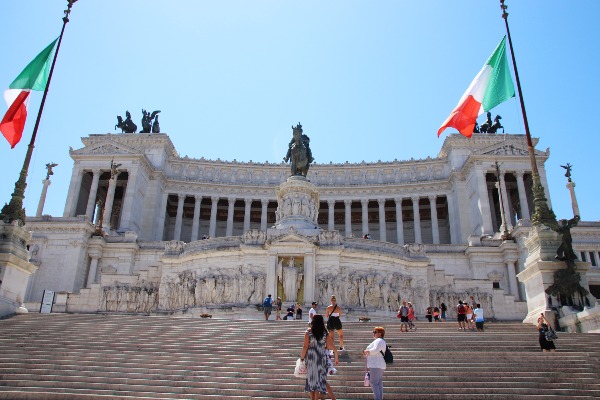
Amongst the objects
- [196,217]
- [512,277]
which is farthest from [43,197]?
[512,277]

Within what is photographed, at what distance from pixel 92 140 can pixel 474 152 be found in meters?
45.5

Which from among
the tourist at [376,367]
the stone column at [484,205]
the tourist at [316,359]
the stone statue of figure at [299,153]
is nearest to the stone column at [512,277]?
the stone column at [484,205]

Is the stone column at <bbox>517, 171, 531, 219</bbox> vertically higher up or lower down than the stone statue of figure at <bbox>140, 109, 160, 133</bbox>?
lower down

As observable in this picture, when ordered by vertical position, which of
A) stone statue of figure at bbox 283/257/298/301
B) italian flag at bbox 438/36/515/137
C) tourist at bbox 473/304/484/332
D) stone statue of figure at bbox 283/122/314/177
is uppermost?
stone statue of figure at bbox 283/122/314/177

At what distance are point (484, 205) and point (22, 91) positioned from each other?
145 feet

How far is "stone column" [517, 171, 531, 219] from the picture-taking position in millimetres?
54812

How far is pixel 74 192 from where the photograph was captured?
2298 inches

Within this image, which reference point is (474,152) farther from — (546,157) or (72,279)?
(72,279)

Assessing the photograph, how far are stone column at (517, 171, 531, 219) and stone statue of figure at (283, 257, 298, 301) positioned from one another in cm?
3579

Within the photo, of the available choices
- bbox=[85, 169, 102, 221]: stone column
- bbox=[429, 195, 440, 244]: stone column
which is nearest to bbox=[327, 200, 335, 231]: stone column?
bbox=[429, 195, 440, 244]: stone column

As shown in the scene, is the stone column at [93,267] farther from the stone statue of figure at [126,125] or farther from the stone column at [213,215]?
the stone statue of figure at [126,125]

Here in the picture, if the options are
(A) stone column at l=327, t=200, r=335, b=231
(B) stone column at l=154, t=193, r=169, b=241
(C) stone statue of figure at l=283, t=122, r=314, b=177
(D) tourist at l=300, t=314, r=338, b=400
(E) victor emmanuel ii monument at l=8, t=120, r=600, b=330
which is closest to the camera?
(D) tourist at l=300, t=314, r=338, b=400

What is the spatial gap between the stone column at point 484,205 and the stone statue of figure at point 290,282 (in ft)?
101

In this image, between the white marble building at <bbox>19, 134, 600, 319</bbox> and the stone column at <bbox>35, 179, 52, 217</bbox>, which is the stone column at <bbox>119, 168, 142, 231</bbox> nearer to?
the white marble building at <bbox>19, 134, 600, 319</bbox>
